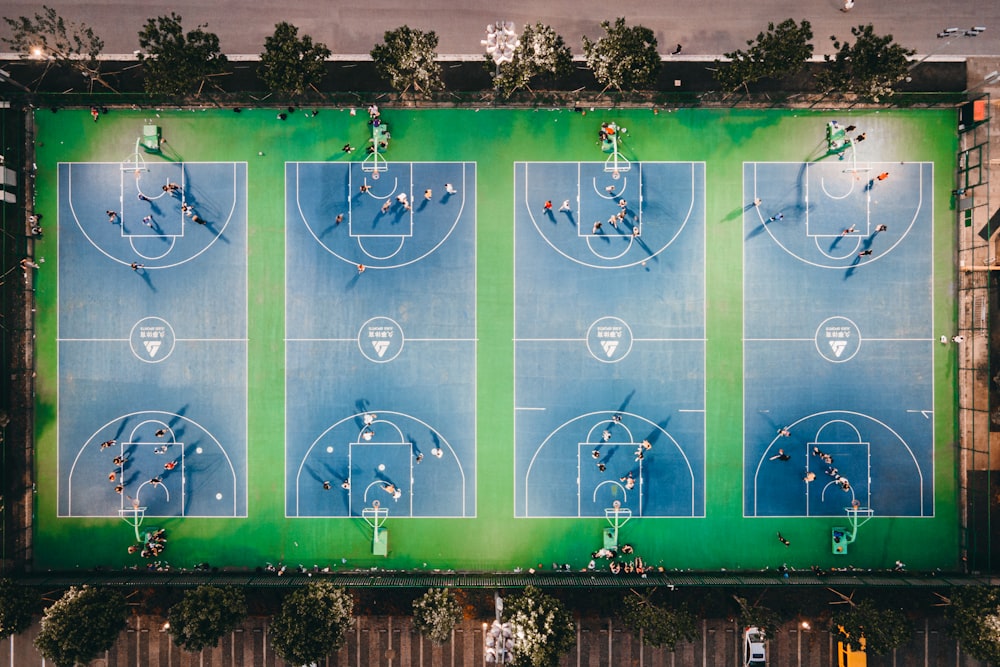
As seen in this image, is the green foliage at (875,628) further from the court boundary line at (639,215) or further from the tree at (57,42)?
the tree at (57,42)

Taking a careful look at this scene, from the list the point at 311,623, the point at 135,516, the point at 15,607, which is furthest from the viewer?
→ the point at 135,516

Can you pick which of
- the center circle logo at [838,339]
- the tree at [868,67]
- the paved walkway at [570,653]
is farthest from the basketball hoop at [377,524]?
the tree at [868,67]

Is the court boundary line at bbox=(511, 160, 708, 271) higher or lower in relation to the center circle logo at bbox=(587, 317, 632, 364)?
higher

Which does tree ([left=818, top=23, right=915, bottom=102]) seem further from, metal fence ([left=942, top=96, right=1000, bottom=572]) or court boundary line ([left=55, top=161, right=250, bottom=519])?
court boundary line ([left=55, top=161, right=250, bottom=519])

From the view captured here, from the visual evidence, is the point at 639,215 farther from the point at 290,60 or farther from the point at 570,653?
the point at 570,653

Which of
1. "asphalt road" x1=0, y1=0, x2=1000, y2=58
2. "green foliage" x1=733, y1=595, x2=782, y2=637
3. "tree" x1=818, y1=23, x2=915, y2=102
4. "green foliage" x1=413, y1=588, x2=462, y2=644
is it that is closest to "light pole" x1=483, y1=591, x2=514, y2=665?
"green foliage" x1=413, y1=588, x2=462, y2=644

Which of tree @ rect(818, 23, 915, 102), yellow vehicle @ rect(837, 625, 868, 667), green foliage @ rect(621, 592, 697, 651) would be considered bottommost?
yellow vehicle @ rect(837, 625, 868, 667)

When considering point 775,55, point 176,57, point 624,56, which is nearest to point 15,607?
point 176,57
